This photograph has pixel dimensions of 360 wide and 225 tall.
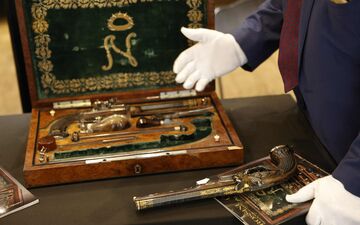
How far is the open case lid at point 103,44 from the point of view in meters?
1.25

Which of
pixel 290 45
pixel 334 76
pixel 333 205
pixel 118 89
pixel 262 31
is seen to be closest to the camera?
pixel 333 205

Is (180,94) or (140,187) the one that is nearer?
(140,187)

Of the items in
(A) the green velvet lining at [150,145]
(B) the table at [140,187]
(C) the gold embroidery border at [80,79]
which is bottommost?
(B) the table at [140,187]

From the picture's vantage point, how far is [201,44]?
1234mm

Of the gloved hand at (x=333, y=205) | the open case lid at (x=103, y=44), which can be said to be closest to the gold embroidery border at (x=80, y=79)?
the open case lid at (x=103, y=44)

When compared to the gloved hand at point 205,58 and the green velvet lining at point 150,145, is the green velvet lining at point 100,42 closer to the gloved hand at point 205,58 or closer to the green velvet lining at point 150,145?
the gloved hand at point 205,58

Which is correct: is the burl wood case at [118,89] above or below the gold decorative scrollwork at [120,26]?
below

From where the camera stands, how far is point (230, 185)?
3.28 ft

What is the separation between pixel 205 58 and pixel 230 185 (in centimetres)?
36

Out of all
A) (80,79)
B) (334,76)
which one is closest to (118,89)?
(80,79)

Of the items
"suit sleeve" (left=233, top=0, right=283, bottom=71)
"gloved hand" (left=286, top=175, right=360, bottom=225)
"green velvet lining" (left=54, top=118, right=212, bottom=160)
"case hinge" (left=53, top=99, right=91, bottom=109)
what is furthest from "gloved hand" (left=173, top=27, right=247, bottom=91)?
"gloved hand" (left=286, top=175, right=360, bottom=225)

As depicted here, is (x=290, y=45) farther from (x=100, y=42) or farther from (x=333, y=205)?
(x=100, y=42)

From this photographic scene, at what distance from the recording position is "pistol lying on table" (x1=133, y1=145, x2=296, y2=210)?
3.20 feet

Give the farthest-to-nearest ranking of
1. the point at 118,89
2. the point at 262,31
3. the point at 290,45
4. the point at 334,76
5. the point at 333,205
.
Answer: the point at 118,89 < the point at 262,31 < the point at 290,45 < the point at 334,76 < the point at 333,205
